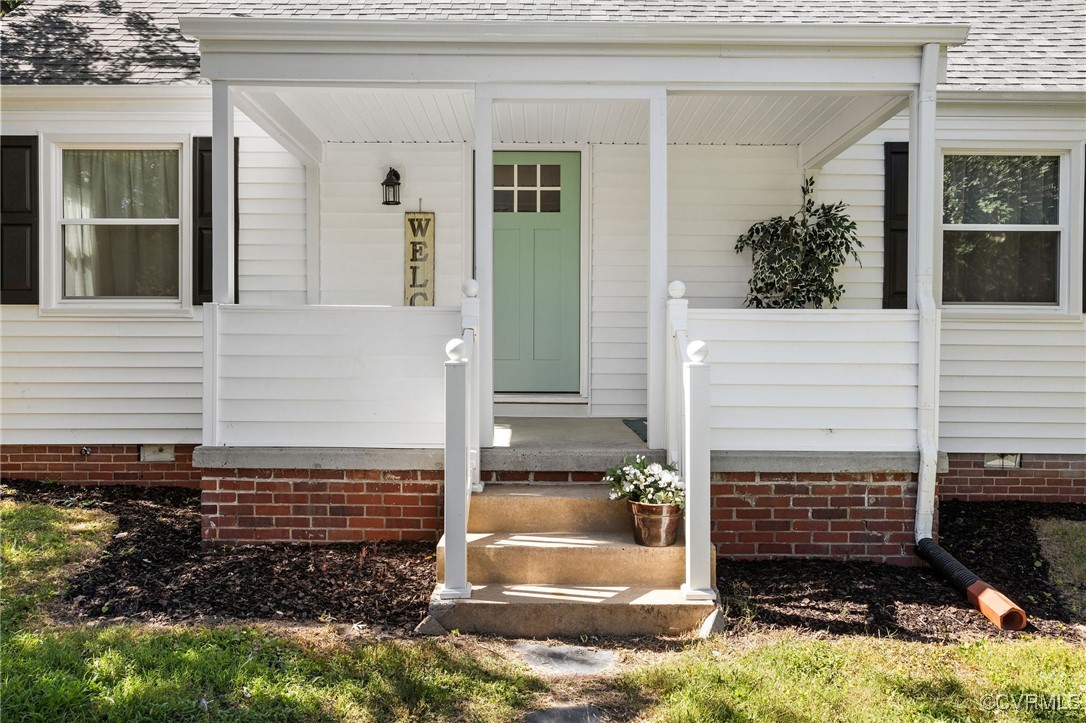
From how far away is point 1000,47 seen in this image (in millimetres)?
6559

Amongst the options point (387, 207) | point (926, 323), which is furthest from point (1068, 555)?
point (387, 207)

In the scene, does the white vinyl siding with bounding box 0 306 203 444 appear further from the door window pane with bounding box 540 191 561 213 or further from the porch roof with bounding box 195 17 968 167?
the door window pane with bounding box 540 191 561 213

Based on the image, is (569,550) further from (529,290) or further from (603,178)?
(603,178)

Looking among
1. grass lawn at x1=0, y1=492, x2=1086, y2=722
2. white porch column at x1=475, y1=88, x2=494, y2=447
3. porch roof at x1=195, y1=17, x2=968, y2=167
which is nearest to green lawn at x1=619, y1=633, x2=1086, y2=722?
grass lawn at x1=0, y1=492, x2=1086, y2=722

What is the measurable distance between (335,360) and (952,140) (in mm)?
4954

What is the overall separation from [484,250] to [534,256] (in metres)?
1.83

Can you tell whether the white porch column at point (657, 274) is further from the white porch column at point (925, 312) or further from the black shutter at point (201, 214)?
the black shutter at point (201, 214)

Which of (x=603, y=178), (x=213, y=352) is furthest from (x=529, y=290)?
(x=213, y=352)

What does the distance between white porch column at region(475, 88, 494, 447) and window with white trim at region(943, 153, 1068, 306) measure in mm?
3786

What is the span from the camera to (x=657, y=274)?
187 inches

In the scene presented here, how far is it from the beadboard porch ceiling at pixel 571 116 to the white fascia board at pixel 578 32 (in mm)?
325

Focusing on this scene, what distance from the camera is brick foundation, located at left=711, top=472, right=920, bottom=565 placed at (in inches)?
185

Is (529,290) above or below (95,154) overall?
below

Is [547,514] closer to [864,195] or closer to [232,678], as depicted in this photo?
[232,678]
